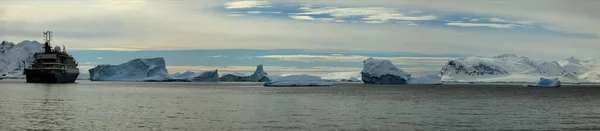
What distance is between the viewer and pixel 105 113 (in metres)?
40.0

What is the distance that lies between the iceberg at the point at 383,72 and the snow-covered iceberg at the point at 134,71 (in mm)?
63430

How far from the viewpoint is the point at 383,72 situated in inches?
5586

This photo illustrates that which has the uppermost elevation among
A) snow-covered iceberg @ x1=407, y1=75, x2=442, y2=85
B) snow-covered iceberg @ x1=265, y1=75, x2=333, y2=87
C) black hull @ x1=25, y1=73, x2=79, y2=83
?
black hull @ x1=25, y1=73, x2=79, y2=83

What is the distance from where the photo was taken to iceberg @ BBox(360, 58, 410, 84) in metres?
142

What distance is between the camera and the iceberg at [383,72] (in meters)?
142

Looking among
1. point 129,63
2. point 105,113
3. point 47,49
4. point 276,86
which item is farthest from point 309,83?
point 105,113

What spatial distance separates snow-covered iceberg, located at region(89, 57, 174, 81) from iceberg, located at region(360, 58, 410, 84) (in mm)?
63430

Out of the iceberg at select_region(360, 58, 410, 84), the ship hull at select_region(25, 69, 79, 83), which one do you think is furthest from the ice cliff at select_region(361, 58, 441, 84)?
the ship hull at select_region(25, 69, 79, 83)

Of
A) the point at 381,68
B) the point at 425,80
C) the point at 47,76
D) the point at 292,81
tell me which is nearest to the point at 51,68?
the point at 47,76

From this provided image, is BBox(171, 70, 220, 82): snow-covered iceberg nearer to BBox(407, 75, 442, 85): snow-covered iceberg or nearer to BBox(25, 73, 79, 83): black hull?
BBox(25, 73, 79, 83): black hull

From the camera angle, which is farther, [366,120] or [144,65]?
[144,65]

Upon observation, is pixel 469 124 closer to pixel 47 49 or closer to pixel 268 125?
pixel 268 125

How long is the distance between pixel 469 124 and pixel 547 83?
433ft

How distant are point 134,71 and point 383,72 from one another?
3071 inches
